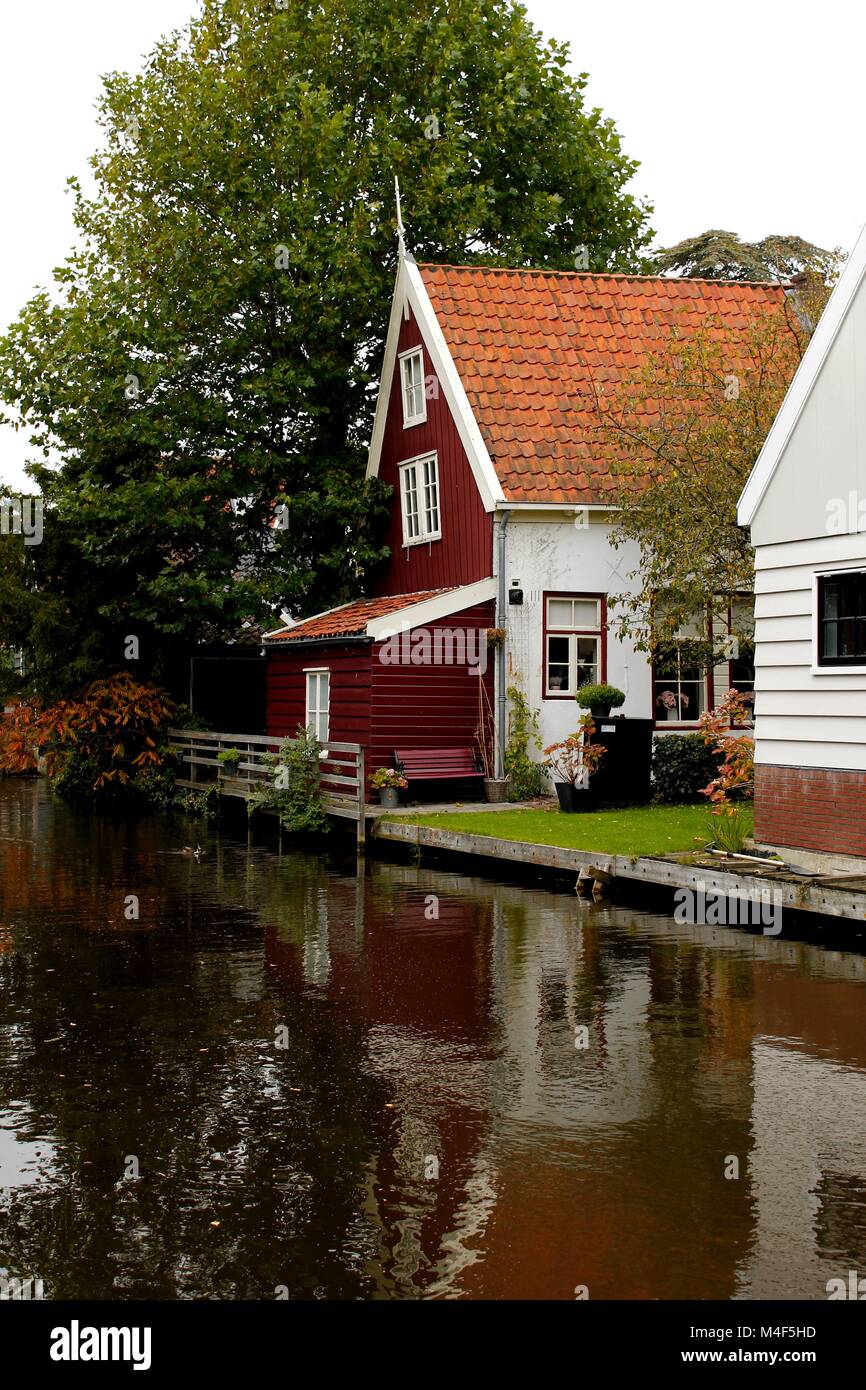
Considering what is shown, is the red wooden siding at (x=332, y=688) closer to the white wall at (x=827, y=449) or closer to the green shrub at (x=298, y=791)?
the green shrub at (x=298, y=791)

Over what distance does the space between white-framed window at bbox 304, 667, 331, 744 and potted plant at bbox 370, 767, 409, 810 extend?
9.28ft

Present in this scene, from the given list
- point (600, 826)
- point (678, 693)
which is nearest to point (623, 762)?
point (678, 693)

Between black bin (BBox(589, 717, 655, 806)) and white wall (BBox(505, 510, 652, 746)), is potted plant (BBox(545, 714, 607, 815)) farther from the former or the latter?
white wall (BBox(505, 510, 652, 746))

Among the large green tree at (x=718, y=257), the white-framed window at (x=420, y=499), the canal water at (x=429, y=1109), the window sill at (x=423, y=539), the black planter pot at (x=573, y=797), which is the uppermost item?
the large green tree at (x=718, y=257)

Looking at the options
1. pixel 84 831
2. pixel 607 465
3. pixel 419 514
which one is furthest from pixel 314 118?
pixel 84 831

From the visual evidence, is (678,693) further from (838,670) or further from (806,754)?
(838,670)

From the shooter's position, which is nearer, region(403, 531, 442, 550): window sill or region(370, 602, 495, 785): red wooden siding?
region(370, 602, 495, 785): red wooden siding

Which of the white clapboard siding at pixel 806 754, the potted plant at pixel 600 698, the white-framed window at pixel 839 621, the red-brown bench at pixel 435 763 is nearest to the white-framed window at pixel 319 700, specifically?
the red-brown bench at pixel 435 763

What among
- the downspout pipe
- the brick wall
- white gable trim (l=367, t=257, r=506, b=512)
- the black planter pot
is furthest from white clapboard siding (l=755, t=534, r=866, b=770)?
white gable trim (l=367, t=257, r=506, b=512)

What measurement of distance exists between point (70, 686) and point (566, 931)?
21.3 meters

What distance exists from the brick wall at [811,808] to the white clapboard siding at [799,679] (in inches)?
5.1

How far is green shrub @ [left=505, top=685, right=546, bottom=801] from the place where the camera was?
23531mm

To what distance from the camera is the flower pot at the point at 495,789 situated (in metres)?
23.3

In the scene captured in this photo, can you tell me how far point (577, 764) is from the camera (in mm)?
23281
